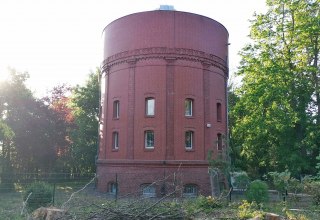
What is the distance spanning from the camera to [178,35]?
71.8 ft

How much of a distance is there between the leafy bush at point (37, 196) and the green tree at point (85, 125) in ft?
58.6

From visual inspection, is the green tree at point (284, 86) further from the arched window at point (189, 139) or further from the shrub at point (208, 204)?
the shrub at point (208, 204)

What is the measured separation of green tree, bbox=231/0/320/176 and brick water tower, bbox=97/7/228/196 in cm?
318

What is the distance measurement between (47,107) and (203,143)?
14.1 metres

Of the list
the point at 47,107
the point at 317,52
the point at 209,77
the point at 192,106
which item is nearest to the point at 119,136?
the point at 192,106

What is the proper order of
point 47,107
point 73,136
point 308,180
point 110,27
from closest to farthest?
point 308,180
point 110,27
point 47,107
point 73,136

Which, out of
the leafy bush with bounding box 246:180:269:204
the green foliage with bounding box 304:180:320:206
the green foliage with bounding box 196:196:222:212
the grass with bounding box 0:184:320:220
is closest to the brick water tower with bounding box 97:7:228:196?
the leafy bush with bounding box 246:180:269:204

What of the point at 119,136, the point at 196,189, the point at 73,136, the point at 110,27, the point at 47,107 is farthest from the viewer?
the point at 73,136

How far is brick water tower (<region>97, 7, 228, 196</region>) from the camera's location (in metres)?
20.8

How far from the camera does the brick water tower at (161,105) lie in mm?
20812

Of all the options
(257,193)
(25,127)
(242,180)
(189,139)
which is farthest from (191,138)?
(25,127)

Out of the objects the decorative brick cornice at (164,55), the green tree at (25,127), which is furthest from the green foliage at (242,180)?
the green tree at (25,127)

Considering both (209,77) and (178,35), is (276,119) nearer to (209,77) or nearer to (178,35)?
(209,77)

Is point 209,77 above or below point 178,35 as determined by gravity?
below
